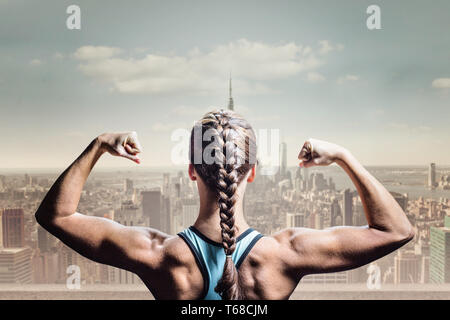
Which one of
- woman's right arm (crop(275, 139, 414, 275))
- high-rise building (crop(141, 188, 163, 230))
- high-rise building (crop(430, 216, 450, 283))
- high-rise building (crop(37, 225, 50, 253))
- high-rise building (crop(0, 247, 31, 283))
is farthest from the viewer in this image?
high-rise building (crop(0, 247, 31, 283))

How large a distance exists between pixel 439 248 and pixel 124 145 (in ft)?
11.8

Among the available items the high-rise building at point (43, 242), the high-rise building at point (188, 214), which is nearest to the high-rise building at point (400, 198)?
the high-rise building at point (188, 214)

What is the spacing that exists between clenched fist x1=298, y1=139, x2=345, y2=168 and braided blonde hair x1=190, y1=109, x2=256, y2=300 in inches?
6.4

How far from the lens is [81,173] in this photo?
116cm

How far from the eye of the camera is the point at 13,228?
408cm

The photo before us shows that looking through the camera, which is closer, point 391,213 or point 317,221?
point 391,213

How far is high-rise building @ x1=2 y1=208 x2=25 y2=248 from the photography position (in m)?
4.02

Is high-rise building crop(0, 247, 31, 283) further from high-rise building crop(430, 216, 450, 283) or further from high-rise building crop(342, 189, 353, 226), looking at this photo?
high-rise building crop(430, 216, 450, 283)

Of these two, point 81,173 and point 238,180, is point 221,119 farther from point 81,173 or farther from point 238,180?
point 81,173

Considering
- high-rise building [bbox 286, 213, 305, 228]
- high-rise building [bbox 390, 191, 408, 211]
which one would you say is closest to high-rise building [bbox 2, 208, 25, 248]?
high-rise building [bbox 286, 213, 305, 228]

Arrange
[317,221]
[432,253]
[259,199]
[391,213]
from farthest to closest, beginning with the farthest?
[317,221] < [432,253] < [259,199] < [391,213]

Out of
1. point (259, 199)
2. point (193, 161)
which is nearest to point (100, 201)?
point (259, 199)

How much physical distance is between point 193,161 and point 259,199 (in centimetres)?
Result: 221
